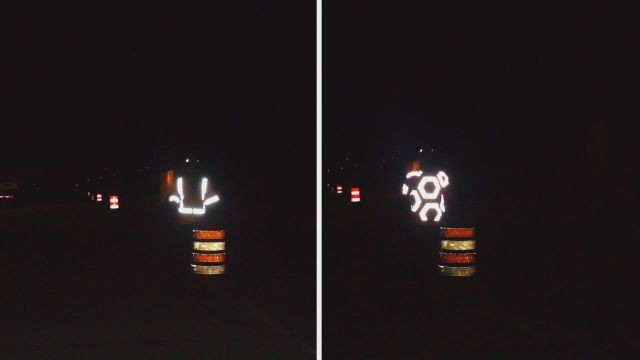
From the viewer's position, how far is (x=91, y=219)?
4019 centimetres

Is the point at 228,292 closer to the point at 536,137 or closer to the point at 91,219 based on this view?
the point at 91,219

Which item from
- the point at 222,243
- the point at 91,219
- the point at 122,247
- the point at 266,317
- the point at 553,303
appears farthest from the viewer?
the point at 91,219

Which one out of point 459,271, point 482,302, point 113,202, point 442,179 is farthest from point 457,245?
point 113,202

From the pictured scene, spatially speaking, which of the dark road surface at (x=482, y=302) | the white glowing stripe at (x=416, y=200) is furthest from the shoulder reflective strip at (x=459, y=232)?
the white glowing stripe at (x=416, y=200)

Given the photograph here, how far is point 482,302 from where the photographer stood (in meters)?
12.4

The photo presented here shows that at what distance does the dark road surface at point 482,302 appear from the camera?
9.12m

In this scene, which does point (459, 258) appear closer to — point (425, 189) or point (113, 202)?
point (425, 189)

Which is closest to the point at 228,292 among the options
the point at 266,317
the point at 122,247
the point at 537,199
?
the point at 266,317

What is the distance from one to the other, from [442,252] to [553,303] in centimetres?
268

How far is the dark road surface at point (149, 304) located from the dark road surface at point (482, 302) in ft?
1.96

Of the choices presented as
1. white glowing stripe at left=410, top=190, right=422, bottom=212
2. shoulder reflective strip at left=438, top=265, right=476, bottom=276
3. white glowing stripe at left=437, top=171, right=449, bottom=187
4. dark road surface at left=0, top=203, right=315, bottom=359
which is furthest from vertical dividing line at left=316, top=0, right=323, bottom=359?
white glowing stripe at left=410, top=190, right=422, bottom=212

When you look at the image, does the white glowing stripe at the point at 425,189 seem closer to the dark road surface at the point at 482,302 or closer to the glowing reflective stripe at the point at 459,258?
the dark road surface at the point at 482,302

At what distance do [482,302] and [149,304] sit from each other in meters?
4.29

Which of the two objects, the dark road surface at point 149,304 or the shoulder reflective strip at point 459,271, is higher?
the shoulder reflective strip at point 459,271
